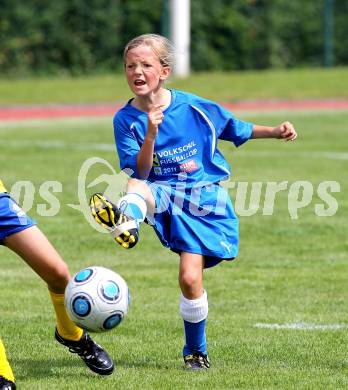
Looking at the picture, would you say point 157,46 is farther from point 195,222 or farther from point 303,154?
point 303,154

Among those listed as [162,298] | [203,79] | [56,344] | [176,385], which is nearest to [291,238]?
[162,298]

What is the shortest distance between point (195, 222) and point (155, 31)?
3065cm

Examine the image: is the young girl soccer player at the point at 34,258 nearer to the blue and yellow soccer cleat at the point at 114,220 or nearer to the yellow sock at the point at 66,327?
the yellow sock at the point at 66,327

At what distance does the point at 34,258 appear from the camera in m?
5.57

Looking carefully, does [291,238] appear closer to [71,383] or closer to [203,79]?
[71,383]

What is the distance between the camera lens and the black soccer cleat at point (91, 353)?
19.3 ft

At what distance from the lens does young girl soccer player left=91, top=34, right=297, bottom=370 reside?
599 cm

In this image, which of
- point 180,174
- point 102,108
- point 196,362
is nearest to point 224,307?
point 196,362

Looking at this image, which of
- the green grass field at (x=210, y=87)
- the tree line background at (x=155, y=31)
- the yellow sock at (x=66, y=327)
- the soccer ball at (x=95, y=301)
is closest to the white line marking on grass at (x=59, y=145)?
the green grass field at (x=210, y=87)

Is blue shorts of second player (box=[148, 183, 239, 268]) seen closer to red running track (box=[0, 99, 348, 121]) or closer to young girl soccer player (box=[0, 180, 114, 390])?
young girl soccer player (box=[0, 180, 114, 390])

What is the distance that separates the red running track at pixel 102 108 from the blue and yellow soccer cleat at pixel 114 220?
19460 mm

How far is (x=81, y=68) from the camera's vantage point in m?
35.8

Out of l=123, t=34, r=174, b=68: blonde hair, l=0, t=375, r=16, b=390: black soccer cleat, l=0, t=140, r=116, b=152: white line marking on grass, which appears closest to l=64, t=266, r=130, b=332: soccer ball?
l=0, t=375, r=16, b=390: black soccer cleat

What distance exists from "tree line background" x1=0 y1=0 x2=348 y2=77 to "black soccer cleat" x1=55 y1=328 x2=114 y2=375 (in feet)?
90.6
